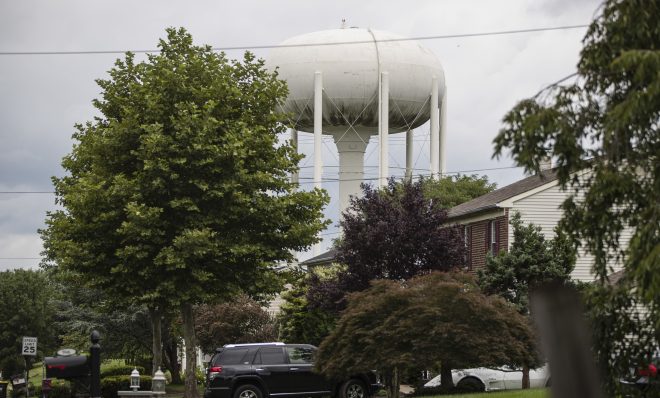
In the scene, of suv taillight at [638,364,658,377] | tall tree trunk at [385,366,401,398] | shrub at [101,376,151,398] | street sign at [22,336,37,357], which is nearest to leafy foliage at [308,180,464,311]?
tall tree trunk at [385,366,401,398]

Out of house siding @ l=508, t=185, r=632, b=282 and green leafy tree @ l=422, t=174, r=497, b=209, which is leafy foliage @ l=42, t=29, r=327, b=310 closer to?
house siding @ l=508, t=185, r=632, b=282

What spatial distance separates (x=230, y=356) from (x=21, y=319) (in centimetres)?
5248

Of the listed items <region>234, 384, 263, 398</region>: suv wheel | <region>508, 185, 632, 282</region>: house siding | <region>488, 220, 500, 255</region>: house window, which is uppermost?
<region>508, 185, 632, 282</region>: house siding

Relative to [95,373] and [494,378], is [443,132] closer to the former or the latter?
[494,378]

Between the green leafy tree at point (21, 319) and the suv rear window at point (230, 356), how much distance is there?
49692 millimetres

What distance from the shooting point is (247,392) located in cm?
2889

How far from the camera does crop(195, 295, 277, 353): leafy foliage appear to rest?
57.6 metres

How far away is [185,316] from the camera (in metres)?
36.7

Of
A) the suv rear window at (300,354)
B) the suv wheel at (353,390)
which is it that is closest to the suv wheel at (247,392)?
the suv rear window at (300,354)

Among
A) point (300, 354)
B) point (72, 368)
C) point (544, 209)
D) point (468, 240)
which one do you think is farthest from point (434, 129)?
point (72, 368)

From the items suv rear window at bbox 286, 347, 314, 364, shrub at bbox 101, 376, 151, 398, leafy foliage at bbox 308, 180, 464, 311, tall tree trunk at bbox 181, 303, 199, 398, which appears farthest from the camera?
shrub at bbox 101, 376, 151, 398

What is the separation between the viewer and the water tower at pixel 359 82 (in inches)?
2549

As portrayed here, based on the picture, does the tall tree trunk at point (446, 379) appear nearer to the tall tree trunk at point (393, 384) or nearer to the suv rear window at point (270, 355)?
the tall tree trunk at point (393, 384)

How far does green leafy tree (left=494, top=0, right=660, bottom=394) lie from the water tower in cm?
5141
